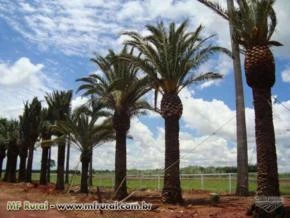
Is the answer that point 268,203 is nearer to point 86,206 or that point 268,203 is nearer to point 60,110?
point 86,206

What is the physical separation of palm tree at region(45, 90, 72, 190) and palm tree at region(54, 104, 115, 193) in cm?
361

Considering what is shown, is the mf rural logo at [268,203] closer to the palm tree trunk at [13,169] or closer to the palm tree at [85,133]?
the palm tree at [85,133]

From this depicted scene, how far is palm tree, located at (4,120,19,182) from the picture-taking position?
55525mm

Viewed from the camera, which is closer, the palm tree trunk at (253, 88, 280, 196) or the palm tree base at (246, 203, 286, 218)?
the palm tree base at (246, 203, 286, 218)

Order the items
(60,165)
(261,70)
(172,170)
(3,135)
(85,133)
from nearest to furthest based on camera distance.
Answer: (261,70) < (172,170) < (85,133) < (60,165) < (3,135)

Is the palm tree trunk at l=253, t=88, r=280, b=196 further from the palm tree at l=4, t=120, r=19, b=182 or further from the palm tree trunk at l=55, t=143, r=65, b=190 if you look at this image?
the palm tree at l=4, t=120, r=19, b=182

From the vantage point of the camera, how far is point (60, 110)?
1551 inches

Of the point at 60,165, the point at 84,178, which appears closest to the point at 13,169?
the point at 60,165

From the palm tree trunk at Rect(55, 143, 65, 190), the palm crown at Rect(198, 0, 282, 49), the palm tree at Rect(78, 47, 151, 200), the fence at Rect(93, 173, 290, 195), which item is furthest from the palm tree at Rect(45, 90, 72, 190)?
the palm crown at Rect(198, 0, 282, 49)

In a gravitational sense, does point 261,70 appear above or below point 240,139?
above

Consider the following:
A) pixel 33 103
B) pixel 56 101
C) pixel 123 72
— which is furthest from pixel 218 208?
pixel 33 103

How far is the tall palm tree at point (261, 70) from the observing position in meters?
15.9

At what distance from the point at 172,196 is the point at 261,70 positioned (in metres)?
7.76

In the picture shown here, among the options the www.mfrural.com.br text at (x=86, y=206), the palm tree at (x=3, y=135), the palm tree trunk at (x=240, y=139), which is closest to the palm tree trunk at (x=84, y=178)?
the www.mfrural.com.br text at (x=86, y=206)
